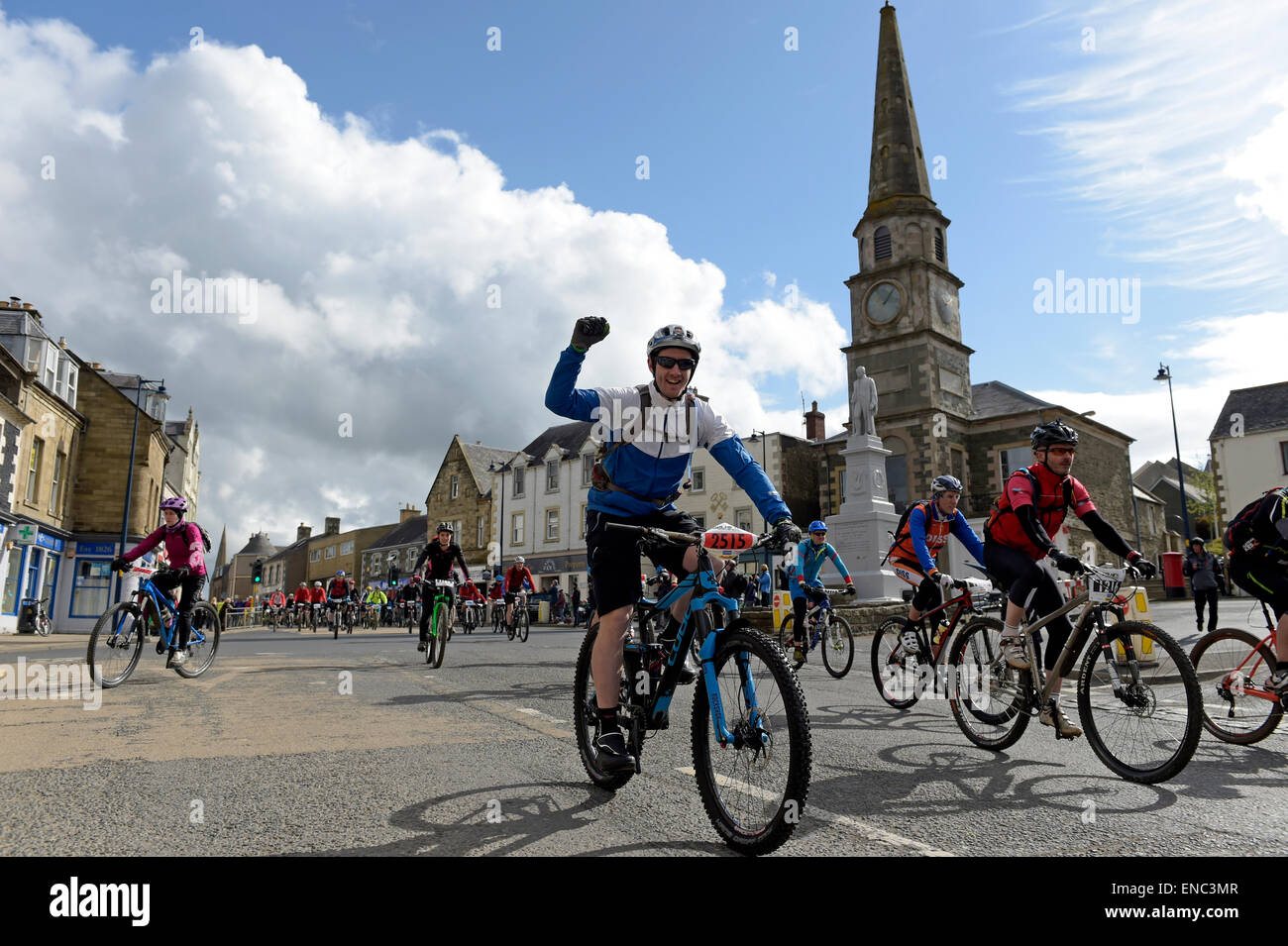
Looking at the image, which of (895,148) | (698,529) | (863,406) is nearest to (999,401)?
(895,148)

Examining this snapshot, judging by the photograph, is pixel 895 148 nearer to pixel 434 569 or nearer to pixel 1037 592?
pixel 434 569

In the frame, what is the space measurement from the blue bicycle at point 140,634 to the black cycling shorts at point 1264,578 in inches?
359

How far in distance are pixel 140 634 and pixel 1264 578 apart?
9697 mm

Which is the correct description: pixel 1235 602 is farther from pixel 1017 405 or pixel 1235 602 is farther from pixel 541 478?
pixel 541 478

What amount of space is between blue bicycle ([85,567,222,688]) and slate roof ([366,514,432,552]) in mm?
60256

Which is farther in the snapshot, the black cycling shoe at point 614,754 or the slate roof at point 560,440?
the slate roof at point 560,440

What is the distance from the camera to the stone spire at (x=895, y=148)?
131 ft

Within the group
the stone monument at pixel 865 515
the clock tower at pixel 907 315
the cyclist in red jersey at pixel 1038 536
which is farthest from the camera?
the clock tower at pixel 907 315

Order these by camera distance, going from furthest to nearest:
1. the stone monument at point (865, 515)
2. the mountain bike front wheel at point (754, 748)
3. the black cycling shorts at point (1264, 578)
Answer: the stone monument at point (865, 515)
the black cycling shorts at point (1264, 578)
the mountain bike front wheel at point (754, 748)

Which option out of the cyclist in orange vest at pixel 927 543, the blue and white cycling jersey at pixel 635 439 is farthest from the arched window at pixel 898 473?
the blue and white cycling jersey at pixel 635 439

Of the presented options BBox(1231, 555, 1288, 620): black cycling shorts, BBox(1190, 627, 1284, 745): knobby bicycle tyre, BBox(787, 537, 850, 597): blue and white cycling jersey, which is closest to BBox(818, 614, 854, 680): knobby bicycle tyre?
BBox(787, 537, 850, 597): blue and white cycling jersey

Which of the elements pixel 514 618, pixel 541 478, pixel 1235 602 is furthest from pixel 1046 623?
pixel 541 478

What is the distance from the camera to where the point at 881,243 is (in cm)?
4003

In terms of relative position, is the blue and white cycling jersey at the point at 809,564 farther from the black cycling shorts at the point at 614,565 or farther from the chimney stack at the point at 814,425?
the chimney stack at the point at 814,425
